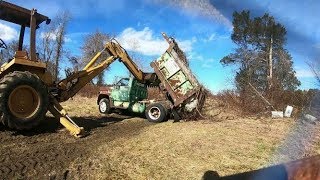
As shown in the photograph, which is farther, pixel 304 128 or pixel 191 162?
pixel 304 128

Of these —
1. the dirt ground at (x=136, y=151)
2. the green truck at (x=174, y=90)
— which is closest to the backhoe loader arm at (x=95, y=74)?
the green truck at (x=174, y=90)

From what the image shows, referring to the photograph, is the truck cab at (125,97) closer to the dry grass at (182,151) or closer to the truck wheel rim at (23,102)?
the dry grass at (182,151)

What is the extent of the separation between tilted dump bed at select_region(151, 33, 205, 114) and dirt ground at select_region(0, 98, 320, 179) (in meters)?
2.60

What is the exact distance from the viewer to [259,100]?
18.2 metres


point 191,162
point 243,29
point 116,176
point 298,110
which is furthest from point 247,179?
point 243,29

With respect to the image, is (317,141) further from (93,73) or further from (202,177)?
(93,73)

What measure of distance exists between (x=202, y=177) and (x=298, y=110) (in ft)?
37.0

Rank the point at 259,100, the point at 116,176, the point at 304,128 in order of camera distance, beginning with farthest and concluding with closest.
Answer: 1. the point at 259,100
2. the point at 304,128
3. the point at 116,176

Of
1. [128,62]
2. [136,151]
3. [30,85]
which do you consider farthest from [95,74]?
[136,151]

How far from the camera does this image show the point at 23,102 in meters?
10.5

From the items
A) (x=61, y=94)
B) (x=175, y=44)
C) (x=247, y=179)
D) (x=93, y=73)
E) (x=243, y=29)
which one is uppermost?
(x=243, y=29)

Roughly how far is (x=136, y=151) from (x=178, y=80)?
730cm

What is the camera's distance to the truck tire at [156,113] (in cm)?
1563

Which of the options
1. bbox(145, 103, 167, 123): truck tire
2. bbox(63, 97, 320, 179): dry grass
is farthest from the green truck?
bbox(63, 97, 320, 179): dry grass
